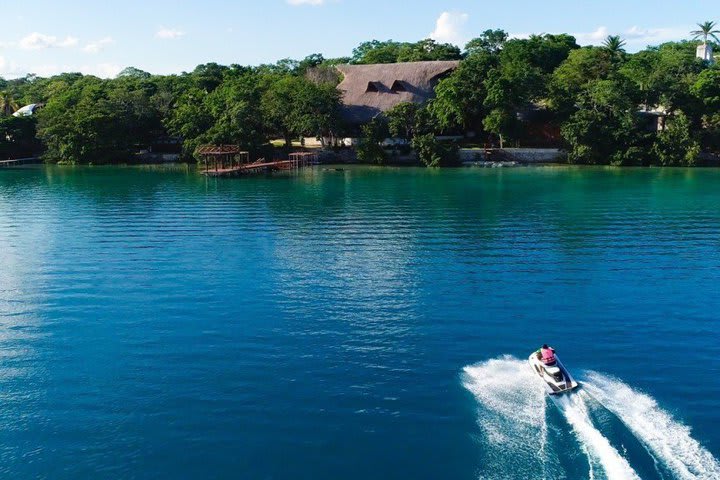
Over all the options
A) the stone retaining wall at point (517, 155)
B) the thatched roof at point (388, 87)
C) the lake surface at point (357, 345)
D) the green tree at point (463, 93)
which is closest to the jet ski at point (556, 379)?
the lake surface at point (357, 345)

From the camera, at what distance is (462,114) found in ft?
300

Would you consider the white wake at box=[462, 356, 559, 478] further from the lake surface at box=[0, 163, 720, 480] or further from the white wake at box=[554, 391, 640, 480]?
the white wake at box=[554, 391, 640, 480]

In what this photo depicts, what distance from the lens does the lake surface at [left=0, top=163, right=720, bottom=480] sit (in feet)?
62.4

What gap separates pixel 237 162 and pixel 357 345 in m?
66.7

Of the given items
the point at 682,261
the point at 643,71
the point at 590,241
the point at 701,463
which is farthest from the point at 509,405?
the point at 643,71

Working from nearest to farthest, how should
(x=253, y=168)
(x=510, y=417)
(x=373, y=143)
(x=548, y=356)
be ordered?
(x=510, y=417), (x=548, y=356), (x=253, y=168), (x=373, y=143)

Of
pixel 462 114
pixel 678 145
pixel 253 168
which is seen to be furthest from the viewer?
pixel 462 114

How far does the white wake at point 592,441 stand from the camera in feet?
Result: 58.6

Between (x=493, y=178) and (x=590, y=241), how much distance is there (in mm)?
35620

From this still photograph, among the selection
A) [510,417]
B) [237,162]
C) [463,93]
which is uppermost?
[463,93]

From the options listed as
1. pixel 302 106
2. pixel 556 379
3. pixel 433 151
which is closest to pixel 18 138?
pixel 302 106

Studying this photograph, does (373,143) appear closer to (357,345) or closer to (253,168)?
(253,168)

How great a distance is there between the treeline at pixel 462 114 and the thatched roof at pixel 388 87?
2.94m

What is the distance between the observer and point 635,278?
1372 inches
